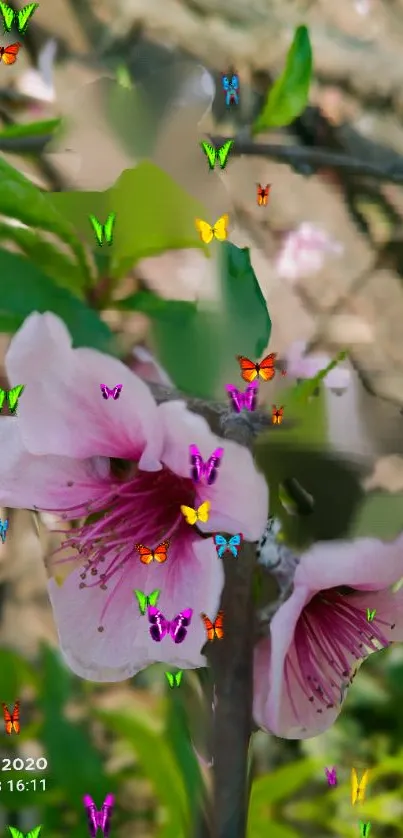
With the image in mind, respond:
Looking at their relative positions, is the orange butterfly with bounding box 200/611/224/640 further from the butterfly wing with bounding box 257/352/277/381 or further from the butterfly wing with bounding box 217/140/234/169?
the butterfly wing with bounding box 217/140/234/169

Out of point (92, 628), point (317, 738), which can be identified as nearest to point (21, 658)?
point (92, 628)

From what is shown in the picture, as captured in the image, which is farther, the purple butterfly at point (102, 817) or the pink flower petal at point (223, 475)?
the purple butterfly at point (102, 817)

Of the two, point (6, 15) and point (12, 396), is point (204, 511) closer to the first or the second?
point (12, 396)

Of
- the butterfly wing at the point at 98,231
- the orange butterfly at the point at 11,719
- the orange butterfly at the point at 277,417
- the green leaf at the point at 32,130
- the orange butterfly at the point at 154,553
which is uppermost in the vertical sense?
the green leaf at the point at 32,130

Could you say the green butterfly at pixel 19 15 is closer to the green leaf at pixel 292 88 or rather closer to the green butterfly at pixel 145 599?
the green leaf at pixel 292 88

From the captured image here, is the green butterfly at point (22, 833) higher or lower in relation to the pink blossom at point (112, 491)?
lower

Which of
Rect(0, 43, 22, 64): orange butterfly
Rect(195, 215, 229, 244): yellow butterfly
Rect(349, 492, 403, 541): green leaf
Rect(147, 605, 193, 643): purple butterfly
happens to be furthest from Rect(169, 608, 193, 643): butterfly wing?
Rect(0, 43, 22, 64): orange butterfly

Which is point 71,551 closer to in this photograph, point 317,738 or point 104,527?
point 104,527

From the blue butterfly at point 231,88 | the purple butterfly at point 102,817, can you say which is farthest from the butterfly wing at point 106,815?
the blue butterfly at point 231,88
